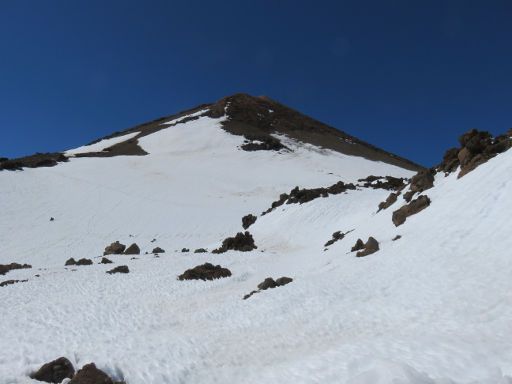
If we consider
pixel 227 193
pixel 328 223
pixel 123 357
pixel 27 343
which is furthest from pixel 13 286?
pixel 227 193

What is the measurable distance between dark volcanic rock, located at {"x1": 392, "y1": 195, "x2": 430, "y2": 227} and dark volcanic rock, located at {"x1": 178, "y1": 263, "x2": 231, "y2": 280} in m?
8.53

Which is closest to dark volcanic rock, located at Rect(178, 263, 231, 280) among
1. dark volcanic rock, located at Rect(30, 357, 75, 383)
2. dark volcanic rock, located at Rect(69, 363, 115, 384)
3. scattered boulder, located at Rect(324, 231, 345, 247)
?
scattered boulder, located at Rect(324, 231, 345, 247)

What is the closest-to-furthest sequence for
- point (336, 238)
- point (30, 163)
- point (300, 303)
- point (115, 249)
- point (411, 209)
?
point (300, 303)
point (411, 209)
point (336, 238)
point (115, 249)
point (30, 163)

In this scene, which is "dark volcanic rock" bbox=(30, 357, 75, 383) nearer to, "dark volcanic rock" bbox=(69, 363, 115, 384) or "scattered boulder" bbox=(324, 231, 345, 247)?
"dark volcanic rock" bbox=(69, 363, 115, 384)

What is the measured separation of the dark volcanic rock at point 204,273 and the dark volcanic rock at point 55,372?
35.6 ft

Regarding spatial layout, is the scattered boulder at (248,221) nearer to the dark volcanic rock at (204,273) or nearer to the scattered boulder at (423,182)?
the scattered boulder at (423,182)

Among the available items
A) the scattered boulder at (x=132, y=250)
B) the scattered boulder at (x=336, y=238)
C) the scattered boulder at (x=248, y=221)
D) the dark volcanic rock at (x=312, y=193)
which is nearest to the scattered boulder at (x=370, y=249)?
the scattered boulder at (x=336, y=238)

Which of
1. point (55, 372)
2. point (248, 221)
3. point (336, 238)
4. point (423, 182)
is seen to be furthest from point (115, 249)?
point (55, 372)

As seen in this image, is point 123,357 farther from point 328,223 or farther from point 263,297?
point 328,223

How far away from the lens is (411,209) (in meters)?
21.0

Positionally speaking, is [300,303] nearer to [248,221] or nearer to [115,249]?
[115,249]

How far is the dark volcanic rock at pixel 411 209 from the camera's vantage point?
67.6ft

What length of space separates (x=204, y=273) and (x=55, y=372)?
11496 millimetres

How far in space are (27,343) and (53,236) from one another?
23.7 metres
